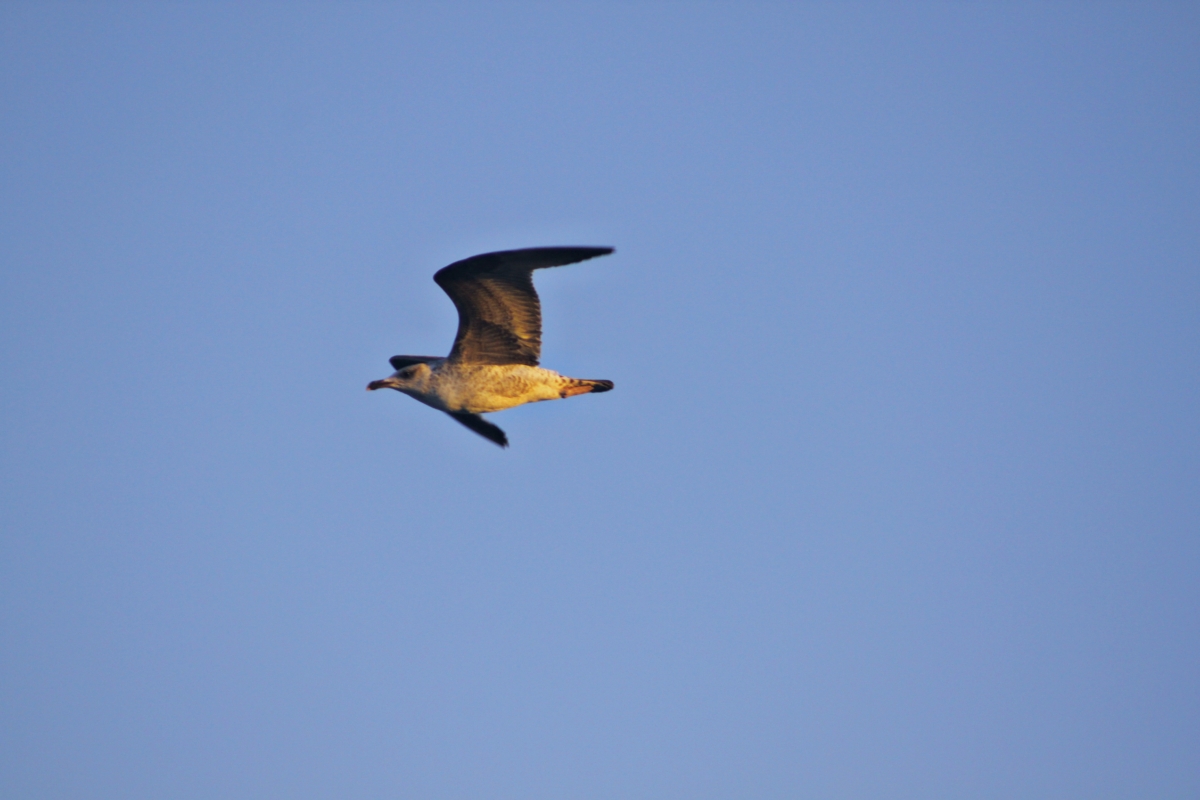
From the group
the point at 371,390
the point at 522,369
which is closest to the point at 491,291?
the point at 522,369

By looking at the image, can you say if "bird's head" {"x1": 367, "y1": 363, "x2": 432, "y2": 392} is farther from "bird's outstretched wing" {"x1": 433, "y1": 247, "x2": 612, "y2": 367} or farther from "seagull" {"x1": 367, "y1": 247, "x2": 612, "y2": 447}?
"bird's outstretched wing" {"x1": 433, "y1": 247, "x2": 612, "y2": 367}

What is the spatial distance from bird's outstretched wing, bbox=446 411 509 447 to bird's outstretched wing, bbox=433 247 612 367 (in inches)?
70.0

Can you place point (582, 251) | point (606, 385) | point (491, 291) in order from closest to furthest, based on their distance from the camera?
point (582, 251)
point (491, 291)
point (606, 385)

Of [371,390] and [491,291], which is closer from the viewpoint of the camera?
[491,291]

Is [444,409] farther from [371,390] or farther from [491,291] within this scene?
[491,291]

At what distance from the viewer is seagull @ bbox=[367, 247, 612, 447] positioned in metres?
17.4

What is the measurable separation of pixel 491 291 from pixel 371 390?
311 cm

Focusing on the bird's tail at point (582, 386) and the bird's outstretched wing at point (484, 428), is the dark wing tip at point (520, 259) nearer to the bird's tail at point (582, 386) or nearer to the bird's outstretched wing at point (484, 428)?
the bird's tail at point (582, 386)

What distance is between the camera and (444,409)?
1945 cm

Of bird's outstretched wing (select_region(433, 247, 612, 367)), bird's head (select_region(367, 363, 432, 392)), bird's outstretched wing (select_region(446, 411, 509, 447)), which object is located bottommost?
bird's outstretched wing (select_region(446, 411, 509, 447))

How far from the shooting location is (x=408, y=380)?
19344 millimetres

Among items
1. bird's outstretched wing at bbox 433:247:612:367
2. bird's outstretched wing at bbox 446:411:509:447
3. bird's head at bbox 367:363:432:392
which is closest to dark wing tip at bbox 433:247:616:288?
bird's outstretched wing at bbox 433:247:612:367

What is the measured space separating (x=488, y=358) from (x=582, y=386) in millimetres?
1549

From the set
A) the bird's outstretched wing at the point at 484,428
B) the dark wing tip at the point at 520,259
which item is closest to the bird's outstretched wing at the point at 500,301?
the dark wing tip at the point at 520,259
